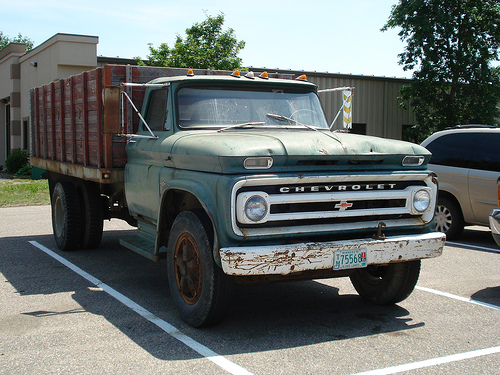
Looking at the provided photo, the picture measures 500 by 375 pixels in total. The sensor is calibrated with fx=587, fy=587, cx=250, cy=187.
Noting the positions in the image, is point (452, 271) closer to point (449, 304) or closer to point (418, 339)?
point (449, 304)

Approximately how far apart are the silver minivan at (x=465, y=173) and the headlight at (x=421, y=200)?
4.31 meters

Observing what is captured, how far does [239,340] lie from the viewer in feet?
16.0

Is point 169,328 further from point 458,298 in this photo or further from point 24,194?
point 24,194

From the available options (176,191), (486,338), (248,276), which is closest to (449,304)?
(486,338)

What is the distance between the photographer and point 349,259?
4926 millimetres

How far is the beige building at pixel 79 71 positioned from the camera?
880 inches

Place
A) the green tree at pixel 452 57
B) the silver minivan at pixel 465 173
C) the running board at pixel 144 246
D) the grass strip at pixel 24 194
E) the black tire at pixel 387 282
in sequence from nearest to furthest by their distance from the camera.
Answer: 1. the black tire at pixel 387 282
2. the running board at pixel 144 246
3. the silver minivan at pixel 465 173
4. the grass strip at pixel 24 194
5. the green tree at pixel 452 57

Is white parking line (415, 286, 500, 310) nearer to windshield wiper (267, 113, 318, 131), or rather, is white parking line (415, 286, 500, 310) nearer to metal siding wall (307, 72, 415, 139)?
windshield wiper (267, 113, 318, 131)

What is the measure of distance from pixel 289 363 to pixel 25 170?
2310cm

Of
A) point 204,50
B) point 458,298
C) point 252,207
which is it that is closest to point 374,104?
point 204,50

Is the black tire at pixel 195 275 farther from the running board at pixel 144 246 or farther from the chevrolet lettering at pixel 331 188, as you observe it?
the chevrolet lettering at pixel 331 188

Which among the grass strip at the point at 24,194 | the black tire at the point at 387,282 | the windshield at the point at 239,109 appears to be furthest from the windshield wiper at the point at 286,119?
the grass strip at the point at 24,194

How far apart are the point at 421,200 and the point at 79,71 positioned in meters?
19.8

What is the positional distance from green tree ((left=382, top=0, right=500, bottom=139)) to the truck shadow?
1848cm
